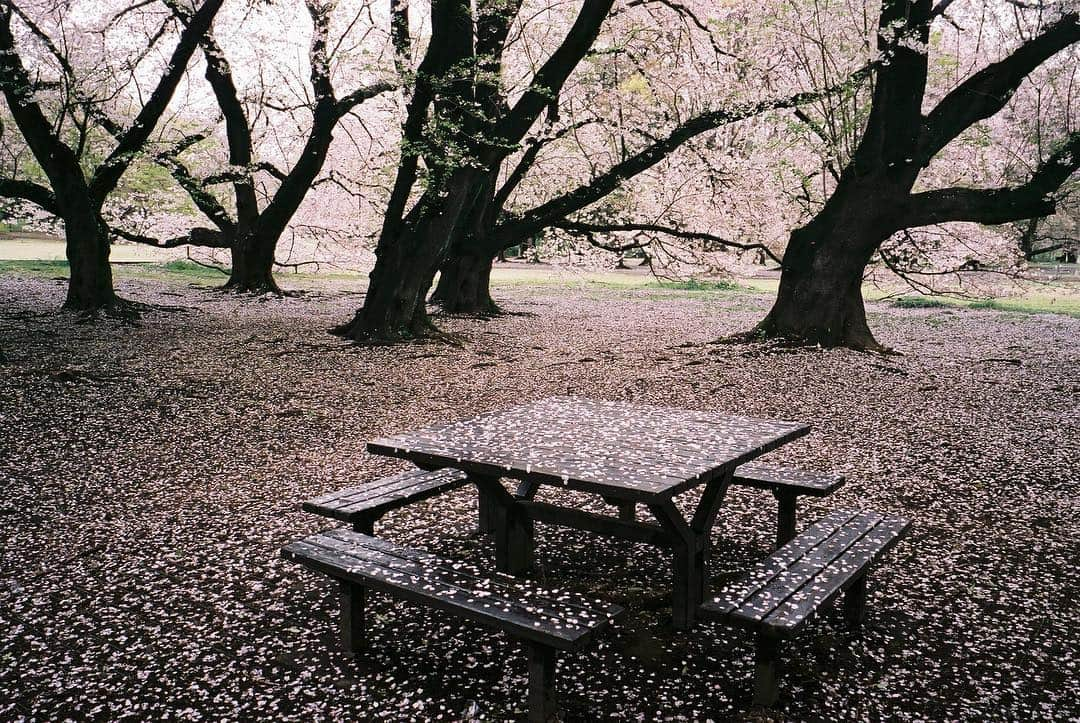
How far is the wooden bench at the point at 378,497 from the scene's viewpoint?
434cm

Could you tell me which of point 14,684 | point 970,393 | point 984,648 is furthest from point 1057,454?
point 14,684

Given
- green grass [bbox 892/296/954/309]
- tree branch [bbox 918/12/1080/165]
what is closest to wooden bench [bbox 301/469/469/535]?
tree branch [bbox 918/12/1080/165]

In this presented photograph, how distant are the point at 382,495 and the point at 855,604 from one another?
2677 millimetres

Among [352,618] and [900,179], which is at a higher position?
[900,179]

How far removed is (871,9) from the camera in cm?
1363

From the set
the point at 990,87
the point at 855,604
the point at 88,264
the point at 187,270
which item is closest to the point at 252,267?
the point at 88,264

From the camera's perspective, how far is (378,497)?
4.55m

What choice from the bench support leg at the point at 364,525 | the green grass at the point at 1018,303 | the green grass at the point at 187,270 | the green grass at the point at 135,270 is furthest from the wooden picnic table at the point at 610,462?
the green grass at the point at 187,270

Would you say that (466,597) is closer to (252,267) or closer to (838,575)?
(838,575)

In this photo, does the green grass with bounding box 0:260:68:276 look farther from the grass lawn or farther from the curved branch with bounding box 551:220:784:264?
the curved branch with bounding box 551:220:784:264

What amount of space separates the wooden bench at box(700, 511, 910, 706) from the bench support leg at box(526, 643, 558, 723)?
679 millimetres

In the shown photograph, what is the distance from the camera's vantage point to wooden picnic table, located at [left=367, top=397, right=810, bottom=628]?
142 inches

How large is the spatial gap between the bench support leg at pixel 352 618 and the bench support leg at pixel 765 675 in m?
1.82

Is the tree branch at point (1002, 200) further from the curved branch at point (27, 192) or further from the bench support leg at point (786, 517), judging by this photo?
the curved branch at point (27, 192)
